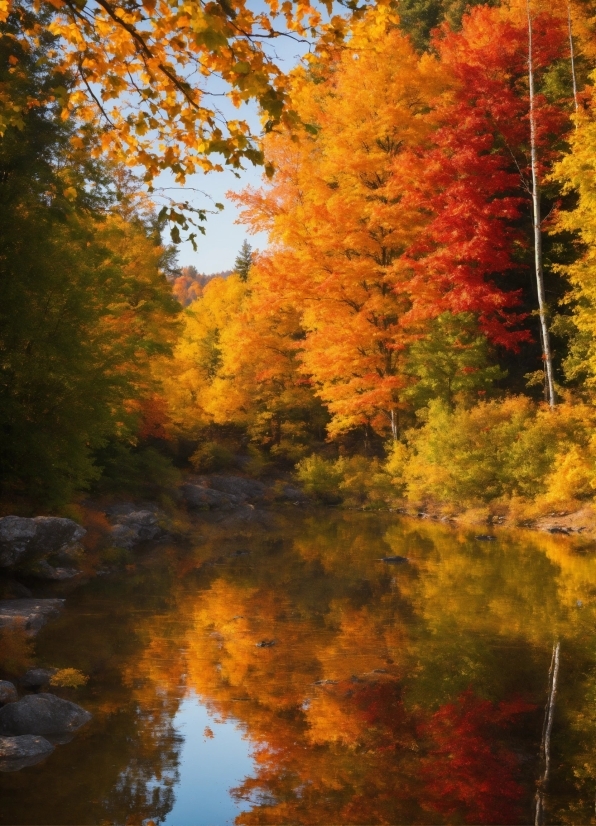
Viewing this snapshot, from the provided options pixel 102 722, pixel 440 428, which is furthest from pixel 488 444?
pixel 102 722

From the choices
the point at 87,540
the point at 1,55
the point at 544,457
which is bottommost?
the point at 87,540

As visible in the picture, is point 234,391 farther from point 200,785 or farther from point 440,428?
point 200,785

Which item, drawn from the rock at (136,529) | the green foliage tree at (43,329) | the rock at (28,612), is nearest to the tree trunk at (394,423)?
the rock at (136,529)

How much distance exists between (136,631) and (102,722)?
10.8ft

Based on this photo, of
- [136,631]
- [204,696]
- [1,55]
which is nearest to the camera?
[204,696]

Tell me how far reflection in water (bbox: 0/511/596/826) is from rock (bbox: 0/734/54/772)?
13 centimetres

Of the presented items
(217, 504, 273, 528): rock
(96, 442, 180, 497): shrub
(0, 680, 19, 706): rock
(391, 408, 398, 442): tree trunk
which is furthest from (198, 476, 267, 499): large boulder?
(0, 680, 19, 706): rock

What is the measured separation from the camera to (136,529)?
19.4m

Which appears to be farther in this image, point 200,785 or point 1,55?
point 1,55

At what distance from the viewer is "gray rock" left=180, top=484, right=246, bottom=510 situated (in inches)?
1016

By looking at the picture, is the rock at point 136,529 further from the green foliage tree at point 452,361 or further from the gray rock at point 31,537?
the green foliage tree at point 452,361

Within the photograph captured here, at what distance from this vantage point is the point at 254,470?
29.9m

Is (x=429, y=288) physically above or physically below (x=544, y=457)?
above

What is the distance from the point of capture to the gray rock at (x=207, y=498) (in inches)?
1016
